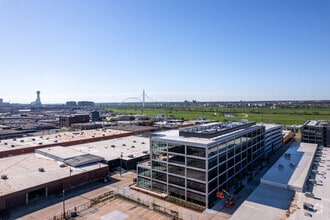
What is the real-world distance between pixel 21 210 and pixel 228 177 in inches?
1369

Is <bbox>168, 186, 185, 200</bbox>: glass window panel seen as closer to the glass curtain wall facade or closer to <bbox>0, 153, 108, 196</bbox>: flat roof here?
the glass curtain wall facade

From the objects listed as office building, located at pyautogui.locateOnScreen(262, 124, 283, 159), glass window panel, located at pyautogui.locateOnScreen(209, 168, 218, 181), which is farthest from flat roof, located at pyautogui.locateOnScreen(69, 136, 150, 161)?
office building, located at pyautogui.locateOnScreen(262, 124, 283, 159)

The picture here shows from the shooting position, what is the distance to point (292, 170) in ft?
151

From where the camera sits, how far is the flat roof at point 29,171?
135 feet

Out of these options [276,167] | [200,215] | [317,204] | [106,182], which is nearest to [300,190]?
[317,204]

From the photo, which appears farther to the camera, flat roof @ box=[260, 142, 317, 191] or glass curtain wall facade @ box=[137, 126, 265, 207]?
flat roof @ box=[260, 142, 317, 191]

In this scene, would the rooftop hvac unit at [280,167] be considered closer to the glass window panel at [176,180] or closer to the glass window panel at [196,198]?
the glass window panel at [196,198]

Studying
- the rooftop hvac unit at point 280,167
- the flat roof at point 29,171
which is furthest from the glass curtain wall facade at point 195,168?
the flat roof at point 29,171

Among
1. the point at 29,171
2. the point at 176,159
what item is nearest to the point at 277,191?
the point at 176,159

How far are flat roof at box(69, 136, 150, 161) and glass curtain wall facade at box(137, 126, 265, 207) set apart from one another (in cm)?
1665

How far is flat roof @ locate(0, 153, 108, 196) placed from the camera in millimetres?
41031

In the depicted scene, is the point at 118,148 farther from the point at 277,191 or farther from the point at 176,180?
the point at 277,191

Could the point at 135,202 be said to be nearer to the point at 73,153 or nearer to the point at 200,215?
the point at 200,215

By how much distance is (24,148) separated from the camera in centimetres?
6806
